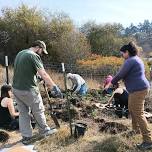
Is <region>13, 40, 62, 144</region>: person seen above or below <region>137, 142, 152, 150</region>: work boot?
above

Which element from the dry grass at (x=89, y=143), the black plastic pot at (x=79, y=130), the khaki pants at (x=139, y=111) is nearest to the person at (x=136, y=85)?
the khaki pants at (x=139, y=111)

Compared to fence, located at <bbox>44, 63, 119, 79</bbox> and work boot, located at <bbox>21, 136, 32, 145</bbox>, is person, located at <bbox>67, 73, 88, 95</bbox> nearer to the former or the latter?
work boot, located at <bbox>21, 136, 32, 145</bbox>

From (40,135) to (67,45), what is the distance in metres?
19.6

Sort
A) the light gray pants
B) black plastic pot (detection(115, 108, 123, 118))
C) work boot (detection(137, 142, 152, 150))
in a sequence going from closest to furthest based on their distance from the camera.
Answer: work boot (detection(137, 142, 152, 150)), the light gray pants, black plastic pot (detection(115, 108, 123, 118))

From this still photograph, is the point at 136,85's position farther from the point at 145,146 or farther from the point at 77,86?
the point at 77,86

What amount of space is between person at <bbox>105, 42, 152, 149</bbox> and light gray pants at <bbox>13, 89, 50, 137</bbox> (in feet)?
4.94

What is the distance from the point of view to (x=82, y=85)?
14.0 metres

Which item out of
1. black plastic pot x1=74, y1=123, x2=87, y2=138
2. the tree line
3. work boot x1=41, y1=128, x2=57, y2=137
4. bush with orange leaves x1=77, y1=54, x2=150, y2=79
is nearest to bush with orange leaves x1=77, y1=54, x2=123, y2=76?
bush with orange leaves x1=77, y1=54, x2=150, y2=79

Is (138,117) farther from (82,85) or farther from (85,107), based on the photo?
(82,85)

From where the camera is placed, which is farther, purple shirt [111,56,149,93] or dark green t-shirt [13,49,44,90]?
dark green t-shirt [13,49,44,90]

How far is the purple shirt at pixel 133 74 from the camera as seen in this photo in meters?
7.03

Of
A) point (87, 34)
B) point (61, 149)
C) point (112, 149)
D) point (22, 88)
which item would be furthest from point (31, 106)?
point (87, 34)

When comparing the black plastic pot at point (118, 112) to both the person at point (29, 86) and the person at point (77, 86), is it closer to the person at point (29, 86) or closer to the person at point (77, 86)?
the person at point (29, 86)

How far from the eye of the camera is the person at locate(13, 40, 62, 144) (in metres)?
7.63
